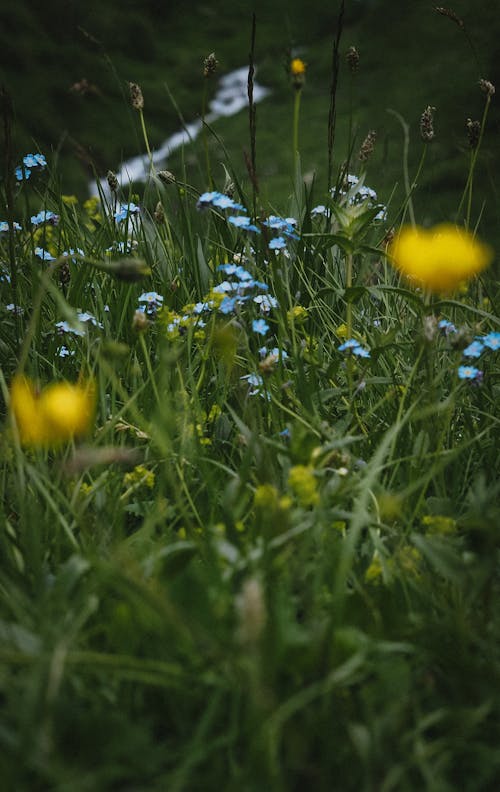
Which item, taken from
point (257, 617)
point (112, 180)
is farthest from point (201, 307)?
point (257, 617)

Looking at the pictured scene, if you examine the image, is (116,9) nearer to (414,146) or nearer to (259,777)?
(414,146)

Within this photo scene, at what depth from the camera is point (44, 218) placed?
184cm

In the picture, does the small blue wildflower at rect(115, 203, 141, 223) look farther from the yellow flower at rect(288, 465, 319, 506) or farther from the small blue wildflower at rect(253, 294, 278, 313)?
the yellow flower at rect(288, 465, 319, 506)

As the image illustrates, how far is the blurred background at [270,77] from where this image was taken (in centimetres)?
657

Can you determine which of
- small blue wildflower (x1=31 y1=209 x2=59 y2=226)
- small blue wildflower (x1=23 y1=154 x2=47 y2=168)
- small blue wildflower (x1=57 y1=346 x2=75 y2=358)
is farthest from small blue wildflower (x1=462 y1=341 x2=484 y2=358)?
small blue wildflower (x1=23 y1=154 x2=47 y2=168)

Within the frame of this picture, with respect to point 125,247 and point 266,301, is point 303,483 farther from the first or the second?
point 125,247

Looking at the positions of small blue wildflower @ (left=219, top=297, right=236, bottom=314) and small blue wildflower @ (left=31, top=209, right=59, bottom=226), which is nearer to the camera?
small blue wildflower @ (left=219, top=297, right=236, bottom=314)

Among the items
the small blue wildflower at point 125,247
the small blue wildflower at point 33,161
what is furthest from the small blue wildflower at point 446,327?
the small blue wildflower at point 33,161

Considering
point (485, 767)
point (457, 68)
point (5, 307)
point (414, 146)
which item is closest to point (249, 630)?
point (485, 767)

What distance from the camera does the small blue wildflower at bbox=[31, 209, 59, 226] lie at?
6.08ft

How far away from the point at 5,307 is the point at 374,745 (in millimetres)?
1377

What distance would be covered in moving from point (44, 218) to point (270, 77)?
913cm

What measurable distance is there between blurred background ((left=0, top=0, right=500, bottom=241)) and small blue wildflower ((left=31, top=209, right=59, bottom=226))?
13.5 ft

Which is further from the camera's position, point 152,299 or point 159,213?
point 159,213
